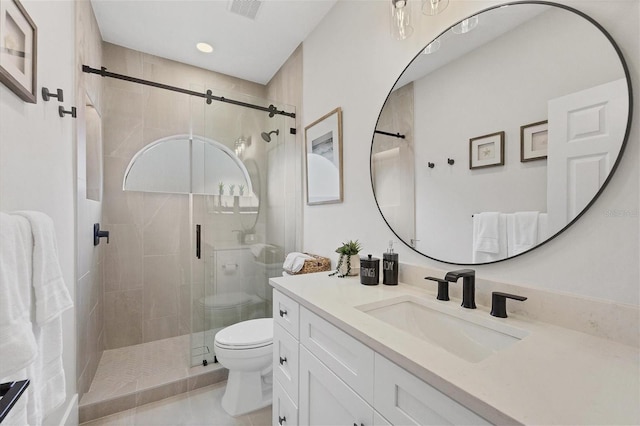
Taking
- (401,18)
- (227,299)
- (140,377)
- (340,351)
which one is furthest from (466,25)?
(140,377)

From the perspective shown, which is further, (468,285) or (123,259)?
(123,259)

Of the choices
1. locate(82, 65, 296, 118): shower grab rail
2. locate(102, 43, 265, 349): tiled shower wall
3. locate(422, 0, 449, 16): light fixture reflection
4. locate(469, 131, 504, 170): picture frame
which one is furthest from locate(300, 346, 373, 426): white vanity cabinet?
locate(102, 43, 265, 349): tiled shower wall

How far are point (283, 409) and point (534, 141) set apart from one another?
155 centimetres

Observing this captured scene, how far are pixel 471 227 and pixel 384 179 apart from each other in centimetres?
53

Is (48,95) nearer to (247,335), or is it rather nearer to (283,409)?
(247,335)

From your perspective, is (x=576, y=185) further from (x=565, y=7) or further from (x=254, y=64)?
(x=254, y=64)

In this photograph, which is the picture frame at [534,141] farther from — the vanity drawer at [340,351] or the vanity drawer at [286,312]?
the vanity drawer at [286,312]

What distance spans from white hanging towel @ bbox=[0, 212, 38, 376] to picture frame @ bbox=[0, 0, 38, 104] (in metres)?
0.45

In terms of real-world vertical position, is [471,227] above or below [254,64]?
below

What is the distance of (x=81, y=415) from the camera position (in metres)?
1.68

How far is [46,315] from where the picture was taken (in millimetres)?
839

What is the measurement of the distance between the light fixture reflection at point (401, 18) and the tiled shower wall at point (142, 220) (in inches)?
65.4

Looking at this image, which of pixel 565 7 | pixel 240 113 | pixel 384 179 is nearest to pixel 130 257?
pixel 240 113

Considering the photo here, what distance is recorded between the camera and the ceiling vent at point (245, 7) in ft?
6.27
